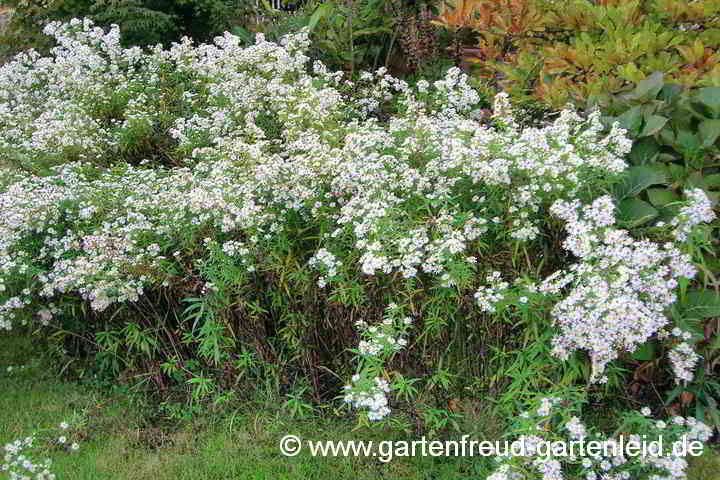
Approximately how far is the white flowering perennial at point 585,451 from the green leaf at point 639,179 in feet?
3.60

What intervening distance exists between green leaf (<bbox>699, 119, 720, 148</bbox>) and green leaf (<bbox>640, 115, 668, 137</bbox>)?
Answer: 19cm

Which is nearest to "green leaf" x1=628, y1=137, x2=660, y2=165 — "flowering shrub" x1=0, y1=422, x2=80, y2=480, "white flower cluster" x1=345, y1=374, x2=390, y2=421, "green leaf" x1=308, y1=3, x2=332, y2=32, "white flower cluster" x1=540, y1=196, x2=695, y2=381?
"white flower cluster" x1=540, y1=196, x2=695, y2=381

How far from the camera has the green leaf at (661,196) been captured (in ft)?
11.4

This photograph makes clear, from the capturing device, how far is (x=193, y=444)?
361 centimetres

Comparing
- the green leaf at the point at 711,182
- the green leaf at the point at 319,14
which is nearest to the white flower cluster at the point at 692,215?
the green leaf at the point at 711,182

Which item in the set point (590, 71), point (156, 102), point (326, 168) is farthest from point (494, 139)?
point (156, 102)

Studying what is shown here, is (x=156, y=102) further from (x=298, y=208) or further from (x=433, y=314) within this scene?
(x=433, y=314)

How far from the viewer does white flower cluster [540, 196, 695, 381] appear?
2709 mm

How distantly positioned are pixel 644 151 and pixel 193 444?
9.06 feet

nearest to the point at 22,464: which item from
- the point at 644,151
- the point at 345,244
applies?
the point at 345,244

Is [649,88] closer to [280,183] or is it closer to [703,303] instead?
[703,303]

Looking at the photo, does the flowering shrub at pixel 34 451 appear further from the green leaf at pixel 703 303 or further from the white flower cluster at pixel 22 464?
the green leaf at pixel 703 303

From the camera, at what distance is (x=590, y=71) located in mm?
4227

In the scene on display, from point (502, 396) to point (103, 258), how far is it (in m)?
2.13
